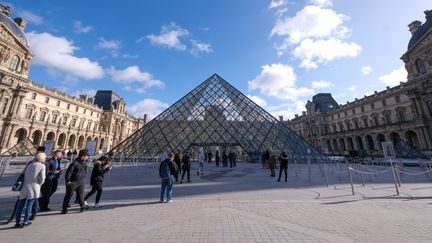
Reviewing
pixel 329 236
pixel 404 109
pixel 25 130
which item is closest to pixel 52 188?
pixel 329 236

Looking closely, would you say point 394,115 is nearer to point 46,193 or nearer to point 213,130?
point 213,130

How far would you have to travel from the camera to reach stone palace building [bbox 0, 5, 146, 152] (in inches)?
1219

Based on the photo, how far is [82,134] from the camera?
4488 centimetres

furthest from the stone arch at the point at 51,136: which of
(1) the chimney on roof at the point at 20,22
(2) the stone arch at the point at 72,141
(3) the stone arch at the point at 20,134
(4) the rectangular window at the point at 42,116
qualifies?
(1) the chimney on roof at the point at 20,22

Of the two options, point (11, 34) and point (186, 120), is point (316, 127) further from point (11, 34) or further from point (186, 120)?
point (11, 34)

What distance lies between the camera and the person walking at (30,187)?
348 centimetres

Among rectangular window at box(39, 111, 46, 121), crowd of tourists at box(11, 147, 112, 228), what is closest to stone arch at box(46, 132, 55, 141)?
rectangular window at box(39, 111, 46, 121)

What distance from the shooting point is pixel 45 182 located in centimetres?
452

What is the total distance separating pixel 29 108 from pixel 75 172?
1697 inches

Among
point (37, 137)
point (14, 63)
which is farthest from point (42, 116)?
point (14, 63)

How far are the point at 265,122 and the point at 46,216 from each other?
60.4ft

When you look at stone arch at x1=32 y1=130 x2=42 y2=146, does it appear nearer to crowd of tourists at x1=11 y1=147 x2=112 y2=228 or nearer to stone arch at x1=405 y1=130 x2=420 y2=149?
crowd of tourists at x1=11 y1=147 x2=112 y2=228

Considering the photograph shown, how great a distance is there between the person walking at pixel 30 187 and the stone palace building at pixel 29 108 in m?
21.4

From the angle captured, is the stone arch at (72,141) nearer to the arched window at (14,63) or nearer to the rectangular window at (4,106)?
the rectangular window at (4,106)
